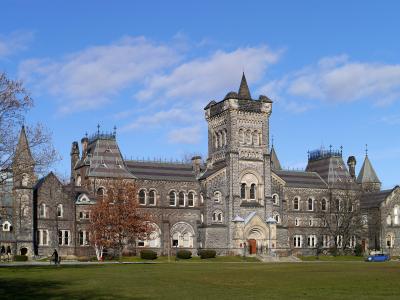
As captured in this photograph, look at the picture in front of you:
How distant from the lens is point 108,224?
2933 inches

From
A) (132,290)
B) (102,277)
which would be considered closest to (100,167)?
(102,277)

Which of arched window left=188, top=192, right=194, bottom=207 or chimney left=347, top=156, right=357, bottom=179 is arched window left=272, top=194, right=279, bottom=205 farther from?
chimney left=347, top=156, right=357, bottom=179

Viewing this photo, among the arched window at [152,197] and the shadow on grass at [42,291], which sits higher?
the arched window at [152,197]

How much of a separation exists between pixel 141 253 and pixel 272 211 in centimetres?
2215

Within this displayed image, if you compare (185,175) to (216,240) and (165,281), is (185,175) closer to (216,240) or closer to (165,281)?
(216,240)

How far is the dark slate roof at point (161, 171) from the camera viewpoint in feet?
298

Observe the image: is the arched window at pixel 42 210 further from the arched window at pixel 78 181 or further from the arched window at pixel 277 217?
the arched window at pixel 277 217

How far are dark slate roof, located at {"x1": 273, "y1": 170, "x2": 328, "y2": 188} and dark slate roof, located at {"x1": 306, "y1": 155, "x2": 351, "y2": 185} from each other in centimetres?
105

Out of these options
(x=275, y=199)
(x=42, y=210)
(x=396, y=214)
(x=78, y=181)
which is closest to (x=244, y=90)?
(x=275, y=199)

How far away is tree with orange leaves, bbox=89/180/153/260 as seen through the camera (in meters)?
73.9

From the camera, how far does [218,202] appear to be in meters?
90.2

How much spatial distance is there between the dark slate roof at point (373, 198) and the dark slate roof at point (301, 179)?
6.25 metres

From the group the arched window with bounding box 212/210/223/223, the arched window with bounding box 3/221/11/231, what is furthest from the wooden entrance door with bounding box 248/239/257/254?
the arched window with bounding box 3/221/11/231

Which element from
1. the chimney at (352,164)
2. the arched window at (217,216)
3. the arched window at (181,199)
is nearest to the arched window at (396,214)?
the chimney at (352,164)
